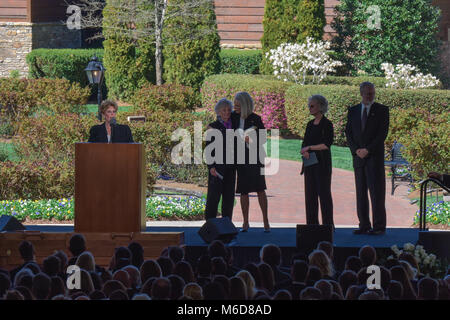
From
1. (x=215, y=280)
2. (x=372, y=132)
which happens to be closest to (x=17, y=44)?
(x=372, y=132)

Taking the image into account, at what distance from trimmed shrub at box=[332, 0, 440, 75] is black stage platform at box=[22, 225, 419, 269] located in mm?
20477

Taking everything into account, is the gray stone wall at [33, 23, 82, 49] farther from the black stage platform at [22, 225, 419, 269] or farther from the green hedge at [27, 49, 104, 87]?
the black stage platform at [22, 225, 419, 269]

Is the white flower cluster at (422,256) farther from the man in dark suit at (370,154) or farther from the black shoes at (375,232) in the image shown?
the man in dark suit at (370,154)

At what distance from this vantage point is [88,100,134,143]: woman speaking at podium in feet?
26.3

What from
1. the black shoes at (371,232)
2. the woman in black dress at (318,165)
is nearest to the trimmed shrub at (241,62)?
the woman in black dress at (318,165)

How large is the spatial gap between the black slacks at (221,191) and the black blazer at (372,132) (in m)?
1.33

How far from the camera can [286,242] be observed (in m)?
7.82

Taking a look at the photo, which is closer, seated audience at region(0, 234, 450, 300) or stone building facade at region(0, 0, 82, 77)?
seated audience at region(0, 234, 450, 300)

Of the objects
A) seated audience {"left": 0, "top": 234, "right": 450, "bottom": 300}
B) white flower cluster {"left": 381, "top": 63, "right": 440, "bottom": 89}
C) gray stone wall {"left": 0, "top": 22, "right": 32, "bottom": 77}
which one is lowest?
seated audience {"left": 0, "top": 234, "right": 450, "bottom": 300}

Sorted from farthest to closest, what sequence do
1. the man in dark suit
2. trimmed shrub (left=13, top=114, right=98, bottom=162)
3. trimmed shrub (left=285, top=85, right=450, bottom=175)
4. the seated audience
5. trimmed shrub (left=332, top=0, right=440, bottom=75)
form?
trimmed shrub (left=332, top=0, right=440, bottom=75) → trimmed shrub (left=285, top=85, right=450, bottom=175) → trimmed shrub (left=13, top=114, right=98, bottom=162) → the man in dark suit → the seated audience

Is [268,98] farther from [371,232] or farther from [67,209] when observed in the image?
[371,232]

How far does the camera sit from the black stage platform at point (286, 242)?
24.0 ft

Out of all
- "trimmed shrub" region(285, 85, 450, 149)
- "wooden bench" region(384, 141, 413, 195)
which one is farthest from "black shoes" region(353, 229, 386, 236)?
"trimmed shrub" region(285, 85, 450, 149)

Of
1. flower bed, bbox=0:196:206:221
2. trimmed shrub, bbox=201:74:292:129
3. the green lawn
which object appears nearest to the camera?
flower bed, bbox=0:196:206:221
